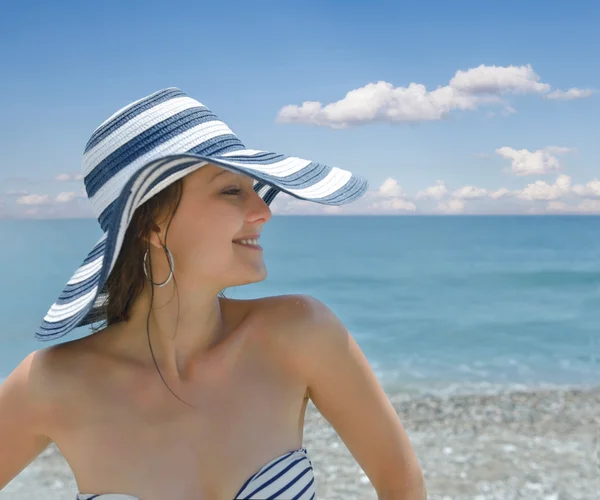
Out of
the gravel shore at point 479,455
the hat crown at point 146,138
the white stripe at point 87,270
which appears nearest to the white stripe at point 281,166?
the hat crown at point 146,138

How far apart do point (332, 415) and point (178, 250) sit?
60 centimetres

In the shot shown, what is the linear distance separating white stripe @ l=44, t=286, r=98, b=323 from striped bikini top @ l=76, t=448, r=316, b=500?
44 centimetres

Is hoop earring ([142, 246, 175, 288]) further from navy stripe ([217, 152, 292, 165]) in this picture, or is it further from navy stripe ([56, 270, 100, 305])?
navy stripe ([217, 152, 292, 165])

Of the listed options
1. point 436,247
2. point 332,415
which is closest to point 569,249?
point 436,247

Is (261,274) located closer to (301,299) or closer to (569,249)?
(301,299)

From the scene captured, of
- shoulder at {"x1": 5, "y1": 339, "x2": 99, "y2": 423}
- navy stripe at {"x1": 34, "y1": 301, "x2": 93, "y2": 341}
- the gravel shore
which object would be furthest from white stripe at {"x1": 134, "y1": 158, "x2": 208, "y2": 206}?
the gravel shore

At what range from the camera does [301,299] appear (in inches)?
74.0

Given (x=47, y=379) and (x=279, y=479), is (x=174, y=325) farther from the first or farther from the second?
(x=279, y=479)

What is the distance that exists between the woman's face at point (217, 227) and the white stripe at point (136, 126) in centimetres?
16

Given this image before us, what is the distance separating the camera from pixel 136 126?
1.68 m

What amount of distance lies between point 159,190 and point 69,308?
44cm

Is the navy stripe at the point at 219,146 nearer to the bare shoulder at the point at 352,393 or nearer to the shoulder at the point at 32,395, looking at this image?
the bare shoulder at the point at 352,393

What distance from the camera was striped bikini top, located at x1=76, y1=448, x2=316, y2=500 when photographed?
1685mm

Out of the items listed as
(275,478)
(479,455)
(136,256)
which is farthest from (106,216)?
(479,455)
